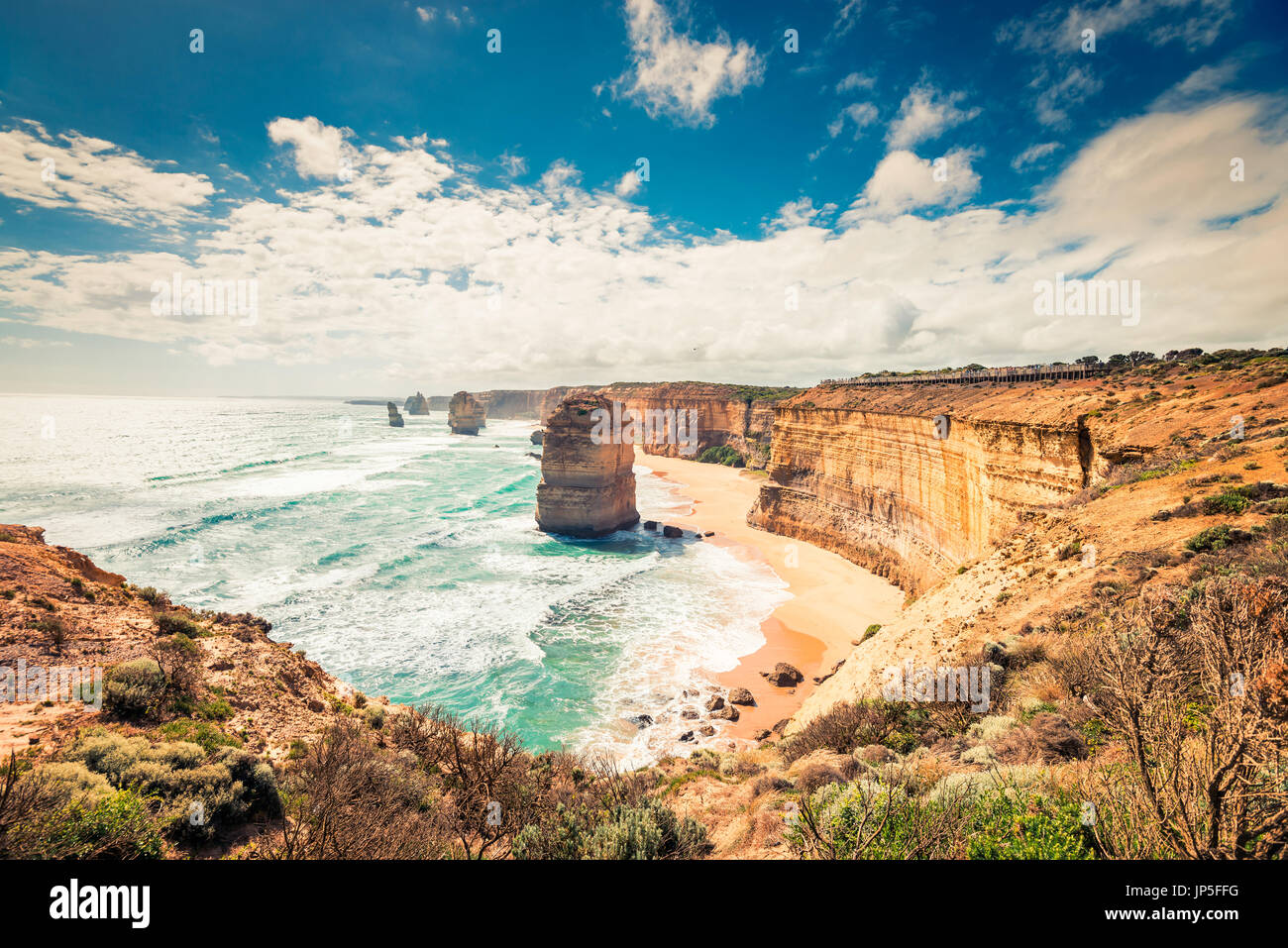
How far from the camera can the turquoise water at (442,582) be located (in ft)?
58.9

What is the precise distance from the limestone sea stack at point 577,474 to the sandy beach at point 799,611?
323 inches

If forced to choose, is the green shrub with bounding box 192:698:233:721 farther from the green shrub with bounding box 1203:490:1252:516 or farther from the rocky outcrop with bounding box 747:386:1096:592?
the rocky outcrop with bounding box 747:386:1096:592

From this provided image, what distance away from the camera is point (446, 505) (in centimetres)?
4566

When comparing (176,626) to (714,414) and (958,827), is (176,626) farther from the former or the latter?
(714,414)

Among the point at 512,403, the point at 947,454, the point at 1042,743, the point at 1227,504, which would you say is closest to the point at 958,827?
the point at 1042,743

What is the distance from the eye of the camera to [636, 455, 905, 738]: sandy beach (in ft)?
57.7

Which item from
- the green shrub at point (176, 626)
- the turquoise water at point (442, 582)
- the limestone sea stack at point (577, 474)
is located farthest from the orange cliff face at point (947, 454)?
the green shrub at point (176, 626)

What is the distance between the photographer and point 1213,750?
330 cm

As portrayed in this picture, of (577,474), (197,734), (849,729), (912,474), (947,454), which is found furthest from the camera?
(577,474)

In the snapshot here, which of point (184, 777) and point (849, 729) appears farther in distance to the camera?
point (849, 729)

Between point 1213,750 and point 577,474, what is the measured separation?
35.3 m

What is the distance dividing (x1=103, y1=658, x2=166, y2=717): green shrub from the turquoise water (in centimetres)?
901

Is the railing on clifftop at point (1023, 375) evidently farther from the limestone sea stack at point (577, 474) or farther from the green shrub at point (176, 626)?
the green shrub at point (176, 626)

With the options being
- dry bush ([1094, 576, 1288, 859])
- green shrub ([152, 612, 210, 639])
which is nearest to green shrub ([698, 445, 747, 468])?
green shrub ([152, 612, 210, 639])
